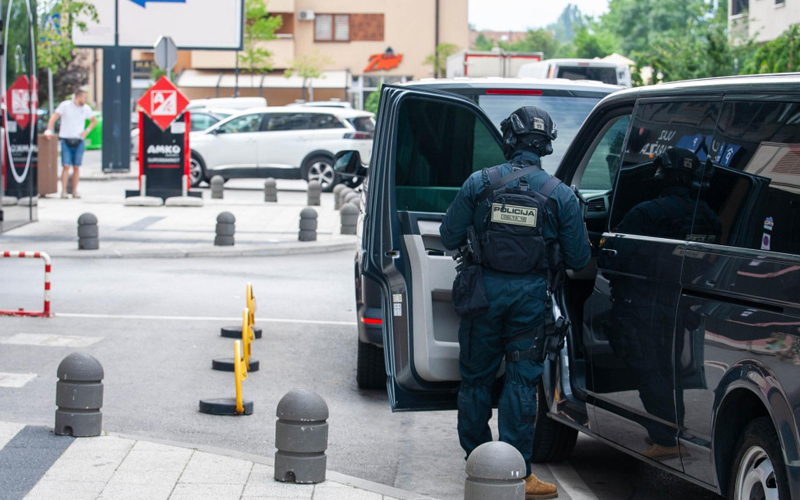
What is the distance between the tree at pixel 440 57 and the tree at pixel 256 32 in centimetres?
790

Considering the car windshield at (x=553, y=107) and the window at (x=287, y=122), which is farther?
the window at (x=287, y=122)

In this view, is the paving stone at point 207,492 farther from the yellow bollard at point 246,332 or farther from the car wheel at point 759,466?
the car wheel at point 759,466

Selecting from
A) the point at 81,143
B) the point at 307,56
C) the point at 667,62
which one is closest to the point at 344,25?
the point at 307,56

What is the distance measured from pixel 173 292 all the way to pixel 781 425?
9194mm

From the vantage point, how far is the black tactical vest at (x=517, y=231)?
5465 mm

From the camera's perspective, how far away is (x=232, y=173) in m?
26.9

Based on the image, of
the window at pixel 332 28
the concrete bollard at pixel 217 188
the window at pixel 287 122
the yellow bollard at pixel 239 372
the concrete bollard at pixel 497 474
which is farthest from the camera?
the window at pixel 332 28

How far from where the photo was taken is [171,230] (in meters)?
17.9

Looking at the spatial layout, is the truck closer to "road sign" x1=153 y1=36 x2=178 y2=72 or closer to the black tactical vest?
"road sign" x1=153 y1=36 x2=178 y2=72

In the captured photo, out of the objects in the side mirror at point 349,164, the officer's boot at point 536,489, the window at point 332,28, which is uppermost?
the window at point 332,28

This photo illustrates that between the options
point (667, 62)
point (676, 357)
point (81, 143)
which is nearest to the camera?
point (676, 357)

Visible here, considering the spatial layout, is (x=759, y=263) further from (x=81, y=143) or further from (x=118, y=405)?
(x=81, y=143)

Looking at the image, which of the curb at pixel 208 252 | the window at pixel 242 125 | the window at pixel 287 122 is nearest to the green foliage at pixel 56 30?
the window at pixel 242 125

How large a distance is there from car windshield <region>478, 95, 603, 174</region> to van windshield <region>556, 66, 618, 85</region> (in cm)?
1918
